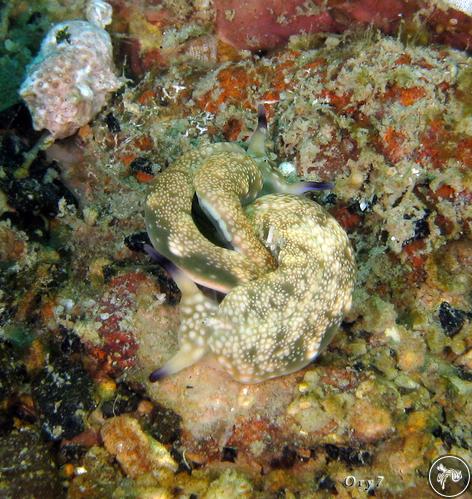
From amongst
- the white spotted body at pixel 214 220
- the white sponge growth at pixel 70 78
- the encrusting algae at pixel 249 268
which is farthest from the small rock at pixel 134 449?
the white sponge growth at pixel 70 78

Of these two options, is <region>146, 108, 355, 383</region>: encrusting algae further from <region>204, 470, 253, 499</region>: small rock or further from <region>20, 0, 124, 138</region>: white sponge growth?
<region>20, 0, 124, 138</region>: white sponge growth

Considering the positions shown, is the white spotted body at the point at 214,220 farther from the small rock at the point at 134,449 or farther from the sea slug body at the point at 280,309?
the small rock at the point at 134,449

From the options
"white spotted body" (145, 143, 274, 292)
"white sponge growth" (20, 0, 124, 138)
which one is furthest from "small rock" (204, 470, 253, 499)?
"white sponge growth" (20, 0, 124, 138)

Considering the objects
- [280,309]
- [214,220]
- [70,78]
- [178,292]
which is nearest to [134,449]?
[178,292]

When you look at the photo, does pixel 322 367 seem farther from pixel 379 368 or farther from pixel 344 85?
pixel 344 85

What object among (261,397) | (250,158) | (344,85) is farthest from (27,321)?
(344,85)

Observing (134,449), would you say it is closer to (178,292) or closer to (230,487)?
(230,487)
